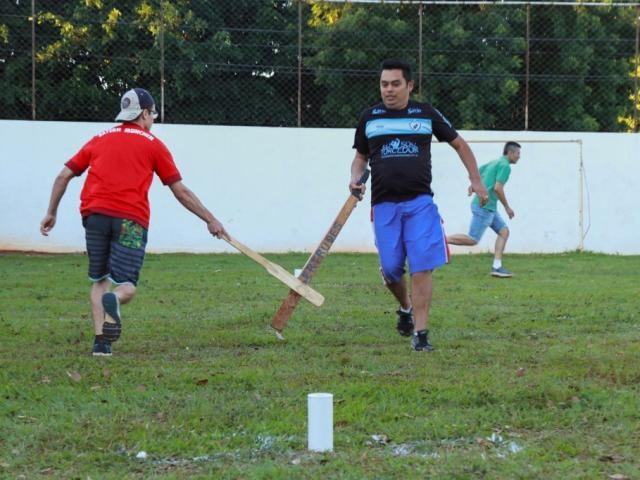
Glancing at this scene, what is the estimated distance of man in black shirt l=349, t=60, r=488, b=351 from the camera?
281 inches

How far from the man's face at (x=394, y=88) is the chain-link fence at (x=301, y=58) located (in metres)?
12.2

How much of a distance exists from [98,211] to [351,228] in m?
12.3

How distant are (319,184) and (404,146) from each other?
39.0 ft

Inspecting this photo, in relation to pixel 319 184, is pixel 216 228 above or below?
above

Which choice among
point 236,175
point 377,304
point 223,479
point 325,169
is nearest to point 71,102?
point 236,175

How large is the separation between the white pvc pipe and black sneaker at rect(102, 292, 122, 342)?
2.48 m

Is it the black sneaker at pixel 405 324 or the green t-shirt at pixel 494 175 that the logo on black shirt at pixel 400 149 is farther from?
the green t-shirt at pixel 494 175

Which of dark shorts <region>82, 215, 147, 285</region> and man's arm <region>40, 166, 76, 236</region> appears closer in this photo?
dark shorts <region>82, 215, 147, 285</region>

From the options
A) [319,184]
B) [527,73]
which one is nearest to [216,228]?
[319,184]

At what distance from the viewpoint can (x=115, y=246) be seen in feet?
22.4

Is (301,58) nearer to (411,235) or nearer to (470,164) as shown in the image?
(470,164)

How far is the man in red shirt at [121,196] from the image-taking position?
22.3ft

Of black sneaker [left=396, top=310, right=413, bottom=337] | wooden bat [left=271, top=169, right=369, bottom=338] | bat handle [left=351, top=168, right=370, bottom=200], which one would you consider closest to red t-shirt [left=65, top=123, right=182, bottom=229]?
wooden bat [left=271, top=169, right=369, bottom=338]

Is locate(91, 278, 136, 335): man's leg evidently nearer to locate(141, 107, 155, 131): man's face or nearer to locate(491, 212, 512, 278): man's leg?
locate(141, 107, 155, 131): man's face
